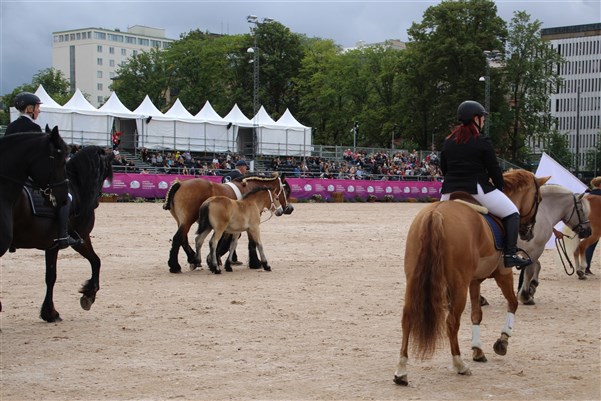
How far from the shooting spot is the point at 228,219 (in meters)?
15.2

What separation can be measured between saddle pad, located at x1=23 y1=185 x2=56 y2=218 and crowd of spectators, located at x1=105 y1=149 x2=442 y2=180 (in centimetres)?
3320

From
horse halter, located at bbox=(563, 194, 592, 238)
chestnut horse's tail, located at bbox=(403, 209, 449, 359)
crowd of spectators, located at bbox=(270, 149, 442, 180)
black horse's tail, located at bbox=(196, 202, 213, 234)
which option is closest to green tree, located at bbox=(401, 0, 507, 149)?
crowd of spectators, located at bbox=(270, 149, 442, 180)

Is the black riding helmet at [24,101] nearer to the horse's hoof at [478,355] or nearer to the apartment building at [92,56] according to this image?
the horse's hoof at [478,355]

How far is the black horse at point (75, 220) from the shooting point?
9773 mm

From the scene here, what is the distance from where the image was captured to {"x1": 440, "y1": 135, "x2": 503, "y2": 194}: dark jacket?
8125 mm

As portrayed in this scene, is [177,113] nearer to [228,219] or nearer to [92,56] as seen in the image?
[228,219]

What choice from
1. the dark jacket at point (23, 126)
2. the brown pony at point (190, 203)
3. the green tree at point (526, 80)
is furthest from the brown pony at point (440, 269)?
the green tree at point (526, 80)

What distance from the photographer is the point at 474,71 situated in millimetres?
70312

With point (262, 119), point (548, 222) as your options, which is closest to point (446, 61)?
point (262, 119)

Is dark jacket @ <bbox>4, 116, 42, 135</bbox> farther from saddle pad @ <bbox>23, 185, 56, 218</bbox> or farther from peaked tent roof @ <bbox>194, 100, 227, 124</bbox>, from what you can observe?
peaked tent roof @ <bbox>194, 100, 227, 124</bbox>

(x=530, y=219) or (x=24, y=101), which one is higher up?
(x=24, y=101)

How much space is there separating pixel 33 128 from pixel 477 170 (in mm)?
5871

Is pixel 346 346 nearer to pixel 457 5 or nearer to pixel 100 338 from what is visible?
pixel 100 338

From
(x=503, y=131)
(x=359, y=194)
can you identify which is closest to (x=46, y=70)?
(x=503, y=131)
